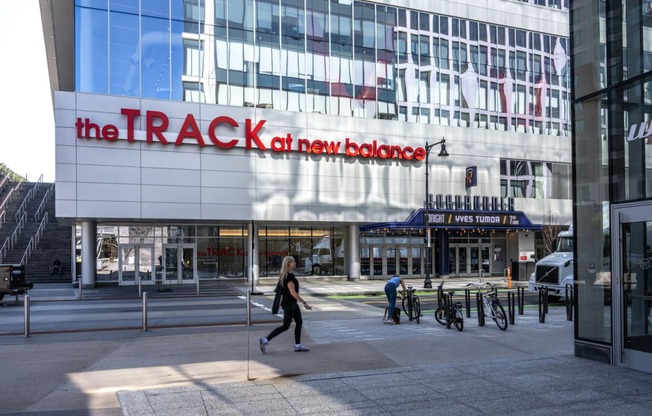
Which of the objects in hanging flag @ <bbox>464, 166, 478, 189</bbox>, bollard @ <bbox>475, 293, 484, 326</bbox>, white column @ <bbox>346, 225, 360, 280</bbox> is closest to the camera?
bollard @ <bbox>475, 293, 484, 326</bbox>

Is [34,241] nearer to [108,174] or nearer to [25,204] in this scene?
[25,204]

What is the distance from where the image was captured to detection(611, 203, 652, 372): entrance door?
7750 mm

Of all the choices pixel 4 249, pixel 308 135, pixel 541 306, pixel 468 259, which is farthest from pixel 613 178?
pixel 4 249

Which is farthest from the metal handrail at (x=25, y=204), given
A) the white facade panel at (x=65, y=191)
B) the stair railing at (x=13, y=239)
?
the white facade panel at (x=65, y=191)

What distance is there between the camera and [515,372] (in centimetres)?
795

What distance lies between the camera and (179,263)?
30938 mm

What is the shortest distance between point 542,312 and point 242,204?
62.6 ft

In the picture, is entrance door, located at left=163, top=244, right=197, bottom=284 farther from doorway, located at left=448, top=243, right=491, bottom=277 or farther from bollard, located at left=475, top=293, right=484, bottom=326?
bollard, located at left=475, top=293, right=484, bottom=326

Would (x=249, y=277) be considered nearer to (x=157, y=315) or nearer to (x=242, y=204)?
(x=242, y=204)

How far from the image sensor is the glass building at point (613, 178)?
25.8ft

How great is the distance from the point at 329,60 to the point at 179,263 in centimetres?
1551

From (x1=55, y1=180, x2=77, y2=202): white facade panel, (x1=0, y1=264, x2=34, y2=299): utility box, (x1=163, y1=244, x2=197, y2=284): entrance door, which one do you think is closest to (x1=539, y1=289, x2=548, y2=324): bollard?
(x1=0, y1=264, x2=34, y2=299): utility box

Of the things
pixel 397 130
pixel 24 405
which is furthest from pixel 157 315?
pixel 397 130

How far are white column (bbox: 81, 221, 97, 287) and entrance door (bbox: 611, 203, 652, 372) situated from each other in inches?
1055
